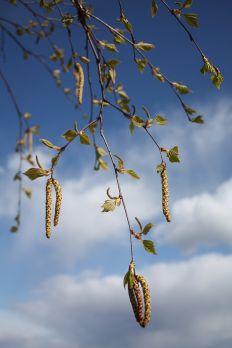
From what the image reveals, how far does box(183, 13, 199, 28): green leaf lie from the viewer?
8.17ft

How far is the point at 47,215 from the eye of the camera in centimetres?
196

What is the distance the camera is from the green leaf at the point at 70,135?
6.67 ft

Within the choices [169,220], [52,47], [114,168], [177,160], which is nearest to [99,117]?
[114,168]

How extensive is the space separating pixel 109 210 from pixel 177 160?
0.50m

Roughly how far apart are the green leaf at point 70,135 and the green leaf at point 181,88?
0.91 meters

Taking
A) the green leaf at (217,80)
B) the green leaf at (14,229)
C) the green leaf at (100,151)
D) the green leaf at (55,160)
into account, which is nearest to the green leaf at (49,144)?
the green leaf at (55,160)

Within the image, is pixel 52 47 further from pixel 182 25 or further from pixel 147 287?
pixel 147 287

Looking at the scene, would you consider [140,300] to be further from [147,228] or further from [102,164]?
[102,164]

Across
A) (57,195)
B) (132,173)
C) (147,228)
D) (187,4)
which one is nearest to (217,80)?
(187,4)

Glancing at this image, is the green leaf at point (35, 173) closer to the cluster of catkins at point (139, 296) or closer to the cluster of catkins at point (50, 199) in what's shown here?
the cluster of catkins at point (50, 199)

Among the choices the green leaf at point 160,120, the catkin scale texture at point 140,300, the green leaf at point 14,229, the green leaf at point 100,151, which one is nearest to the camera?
the catkin scale texture at point 140,300

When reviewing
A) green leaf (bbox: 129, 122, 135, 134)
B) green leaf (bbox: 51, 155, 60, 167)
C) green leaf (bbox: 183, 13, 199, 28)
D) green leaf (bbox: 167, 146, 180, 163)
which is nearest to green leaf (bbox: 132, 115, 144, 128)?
green leaf (bbox: 129, 122, 135, 134)

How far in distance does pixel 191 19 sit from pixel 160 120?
0.73m

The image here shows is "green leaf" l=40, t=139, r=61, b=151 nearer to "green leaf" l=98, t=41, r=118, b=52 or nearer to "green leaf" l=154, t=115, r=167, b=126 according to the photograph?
"green leaf" l=154, t=115, r=167, b=126
